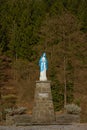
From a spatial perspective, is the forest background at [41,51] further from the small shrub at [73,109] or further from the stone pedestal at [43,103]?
the stone pedestal at [43,103]

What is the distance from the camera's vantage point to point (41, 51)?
28.8m

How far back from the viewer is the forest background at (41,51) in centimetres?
2659

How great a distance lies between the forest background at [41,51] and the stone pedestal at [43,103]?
4145 mm

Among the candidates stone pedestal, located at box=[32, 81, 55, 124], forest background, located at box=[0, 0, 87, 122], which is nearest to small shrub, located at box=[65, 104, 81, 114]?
forest background, located at box=[0, 0, 87, 122]

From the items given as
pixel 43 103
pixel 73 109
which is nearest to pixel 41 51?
pixel 73 109

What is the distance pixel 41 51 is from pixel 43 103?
11408 mm

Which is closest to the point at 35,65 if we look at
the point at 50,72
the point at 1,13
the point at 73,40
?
the point at 50,72

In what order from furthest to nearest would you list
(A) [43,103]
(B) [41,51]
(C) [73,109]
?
(B) [41,51]
(C) [73,109]
(A) [43,103]

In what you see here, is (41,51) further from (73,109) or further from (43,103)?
(43,103)

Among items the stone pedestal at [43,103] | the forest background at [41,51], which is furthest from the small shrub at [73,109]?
the stone pedestal at [43,103]

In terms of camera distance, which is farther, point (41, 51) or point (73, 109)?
point (41, 51)

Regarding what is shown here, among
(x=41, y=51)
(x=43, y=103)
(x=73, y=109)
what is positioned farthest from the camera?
(x=41, y=51)

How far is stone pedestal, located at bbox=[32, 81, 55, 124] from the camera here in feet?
58.3

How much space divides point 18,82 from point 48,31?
19.5 feet
